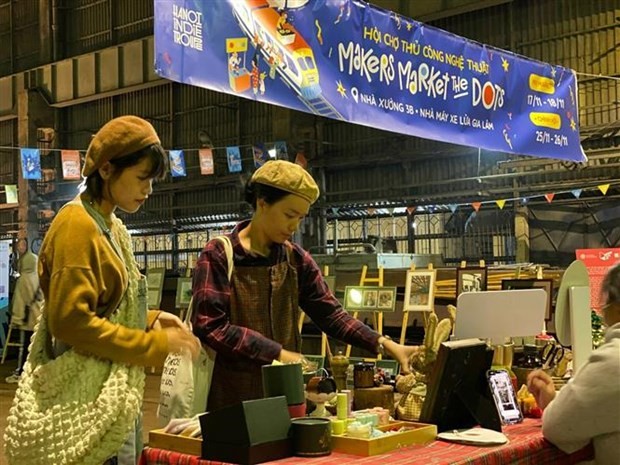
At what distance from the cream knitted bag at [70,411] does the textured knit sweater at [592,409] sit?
3.54ft

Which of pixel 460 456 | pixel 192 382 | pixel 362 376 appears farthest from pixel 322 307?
pixel 460 456

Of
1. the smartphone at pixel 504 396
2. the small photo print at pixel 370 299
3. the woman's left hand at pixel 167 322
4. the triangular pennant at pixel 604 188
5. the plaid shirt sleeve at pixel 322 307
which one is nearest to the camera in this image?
the woman's left hand at pixel 167 322

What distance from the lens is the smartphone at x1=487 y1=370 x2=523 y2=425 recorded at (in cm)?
221

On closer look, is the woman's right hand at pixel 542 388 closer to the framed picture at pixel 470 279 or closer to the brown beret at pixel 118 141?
the brown beret at pixel 118 141

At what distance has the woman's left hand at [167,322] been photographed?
1.86 metres

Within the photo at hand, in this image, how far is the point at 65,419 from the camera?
1.68m

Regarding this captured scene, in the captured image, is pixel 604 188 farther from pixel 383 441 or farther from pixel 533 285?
pixel 383 441

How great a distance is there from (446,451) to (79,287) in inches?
36.4

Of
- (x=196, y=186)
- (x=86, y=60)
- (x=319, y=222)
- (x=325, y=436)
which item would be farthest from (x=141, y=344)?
(x=86, y=60)

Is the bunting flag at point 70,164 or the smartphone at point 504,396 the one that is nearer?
the smartphone at point 504,396

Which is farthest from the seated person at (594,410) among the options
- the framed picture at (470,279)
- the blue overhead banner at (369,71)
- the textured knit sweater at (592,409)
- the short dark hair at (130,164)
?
the framed picture at (470,279)

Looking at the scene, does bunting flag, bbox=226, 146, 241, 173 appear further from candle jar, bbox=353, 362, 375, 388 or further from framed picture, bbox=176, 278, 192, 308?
candle jar, bbox=353, 362, 375, 388

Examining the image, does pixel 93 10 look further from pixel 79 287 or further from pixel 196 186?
pixel 79 287

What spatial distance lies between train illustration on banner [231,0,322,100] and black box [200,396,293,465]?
2.12 metres
